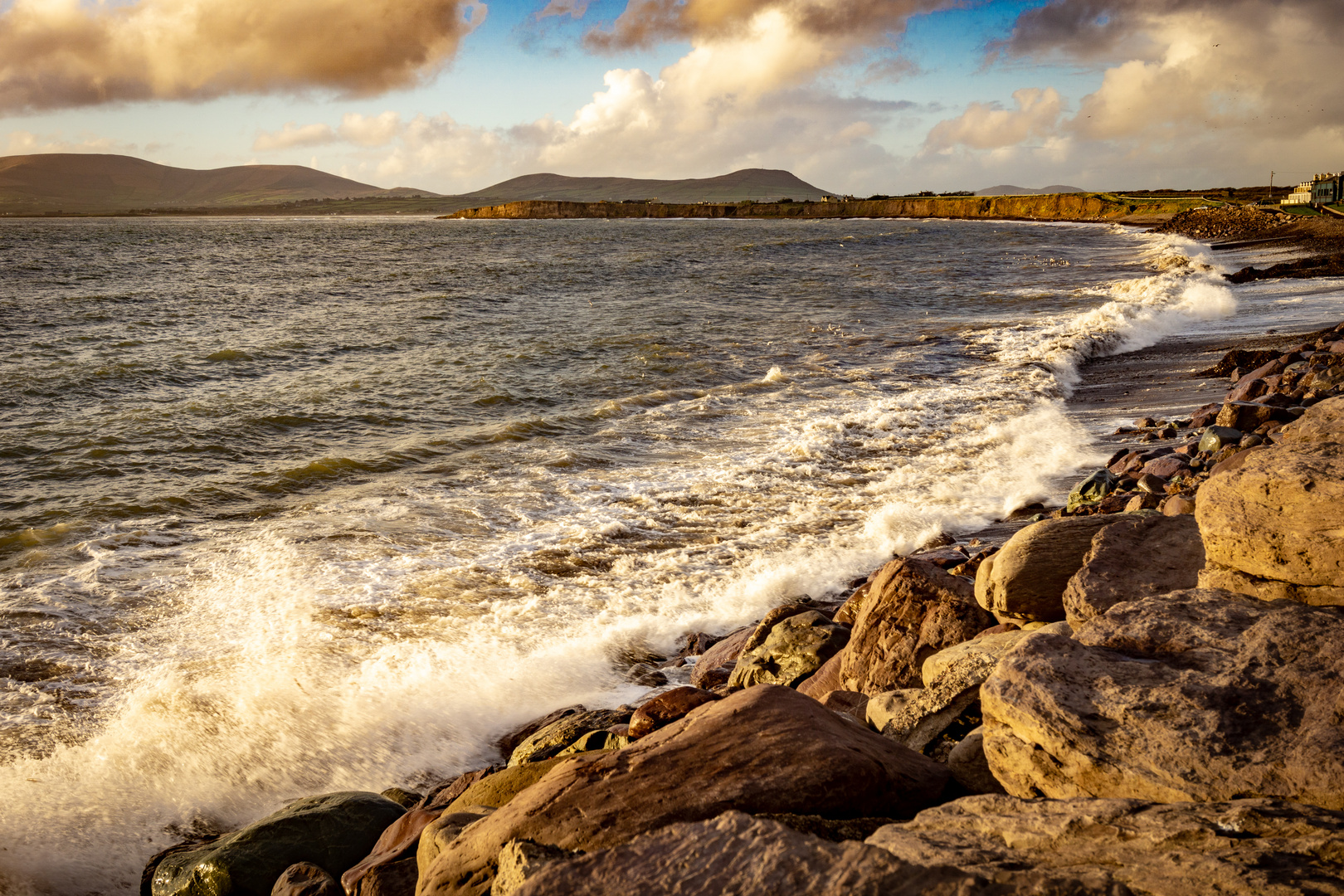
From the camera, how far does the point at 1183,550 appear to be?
463 centimetres

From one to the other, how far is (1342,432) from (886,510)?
532cm

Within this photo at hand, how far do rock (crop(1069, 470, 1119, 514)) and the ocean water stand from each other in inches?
33.3

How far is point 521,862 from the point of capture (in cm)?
264

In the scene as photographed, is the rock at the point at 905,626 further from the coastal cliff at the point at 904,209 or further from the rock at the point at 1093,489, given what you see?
the coastal cliff at the point at 904,209

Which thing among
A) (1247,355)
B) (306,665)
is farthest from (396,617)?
(1247,355)

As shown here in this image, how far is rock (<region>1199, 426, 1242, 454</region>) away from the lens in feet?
29.0

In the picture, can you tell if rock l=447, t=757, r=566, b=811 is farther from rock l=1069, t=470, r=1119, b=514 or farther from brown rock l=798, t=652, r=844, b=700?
rock l=1069, t=470, r=1119, b=514

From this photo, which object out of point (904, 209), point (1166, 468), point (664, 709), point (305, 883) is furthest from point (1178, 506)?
point (904, 209)

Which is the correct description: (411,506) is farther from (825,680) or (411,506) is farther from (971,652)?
(971,652)

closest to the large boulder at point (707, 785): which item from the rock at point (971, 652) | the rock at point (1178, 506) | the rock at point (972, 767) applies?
the rock at point (972, 767)

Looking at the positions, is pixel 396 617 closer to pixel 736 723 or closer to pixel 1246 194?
→ pixel 736 723

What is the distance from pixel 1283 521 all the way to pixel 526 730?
4.77 metres

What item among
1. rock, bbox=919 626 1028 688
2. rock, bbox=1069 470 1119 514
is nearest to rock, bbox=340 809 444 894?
rock, bbox=919 626 1028 688

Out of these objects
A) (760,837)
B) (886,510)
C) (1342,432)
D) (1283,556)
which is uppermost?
(1342,432)
